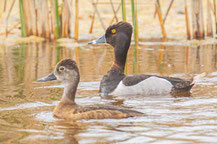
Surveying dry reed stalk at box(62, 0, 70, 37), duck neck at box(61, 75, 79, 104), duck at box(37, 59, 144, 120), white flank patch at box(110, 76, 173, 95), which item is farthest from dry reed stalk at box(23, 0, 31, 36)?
duck neck at box(61, 75, 79, 104)

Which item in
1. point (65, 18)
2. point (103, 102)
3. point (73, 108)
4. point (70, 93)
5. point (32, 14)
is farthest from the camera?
point (32, 14)

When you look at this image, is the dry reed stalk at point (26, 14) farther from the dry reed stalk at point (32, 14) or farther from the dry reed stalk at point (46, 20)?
the dry reed stalk at point (46, 20)

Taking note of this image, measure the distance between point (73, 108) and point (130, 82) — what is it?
2.25 meters

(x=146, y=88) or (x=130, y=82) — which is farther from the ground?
(x=130, y=82)

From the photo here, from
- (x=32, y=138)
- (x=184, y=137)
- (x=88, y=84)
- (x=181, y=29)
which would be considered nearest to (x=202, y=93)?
(x=88, y=84)

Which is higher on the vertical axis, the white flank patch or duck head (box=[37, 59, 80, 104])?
duck head (box=[37, 59, 80, 104])

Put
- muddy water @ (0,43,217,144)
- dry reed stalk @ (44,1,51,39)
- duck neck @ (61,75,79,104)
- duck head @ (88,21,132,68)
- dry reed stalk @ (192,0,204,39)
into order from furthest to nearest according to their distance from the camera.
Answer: dry reed stalk @ (44,1,51,39) → dry reed stalk @ (192,0,204,39) → duck head @ (88,21,132,68) → duck neck @ (61,75,79,104) → muddy water @ (0,43,217,144)

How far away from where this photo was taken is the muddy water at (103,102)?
19.7 feet

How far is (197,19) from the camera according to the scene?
48.8 ft

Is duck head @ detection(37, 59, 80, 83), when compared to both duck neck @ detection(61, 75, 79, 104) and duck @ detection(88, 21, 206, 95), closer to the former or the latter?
duck neck @ detection(61, 75, 79, 104)

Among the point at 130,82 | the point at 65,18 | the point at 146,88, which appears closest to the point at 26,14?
the point at 65,18

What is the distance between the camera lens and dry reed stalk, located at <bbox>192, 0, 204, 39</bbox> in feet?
47.9

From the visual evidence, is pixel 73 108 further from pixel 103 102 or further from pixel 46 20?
pixel 46 20

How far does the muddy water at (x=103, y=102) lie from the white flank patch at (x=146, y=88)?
24 centimetres
